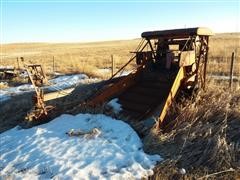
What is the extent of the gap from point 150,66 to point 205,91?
5.43ft

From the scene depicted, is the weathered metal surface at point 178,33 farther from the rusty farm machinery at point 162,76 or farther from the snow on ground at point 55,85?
the snow on ground at point 55,85

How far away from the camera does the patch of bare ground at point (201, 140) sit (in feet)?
20.2

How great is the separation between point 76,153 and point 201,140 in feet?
7.58

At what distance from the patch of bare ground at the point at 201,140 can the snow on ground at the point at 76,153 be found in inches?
13.1

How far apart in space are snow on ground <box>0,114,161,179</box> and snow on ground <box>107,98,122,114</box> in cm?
41

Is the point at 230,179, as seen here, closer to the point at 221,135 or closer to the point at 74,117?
the point at 221,135

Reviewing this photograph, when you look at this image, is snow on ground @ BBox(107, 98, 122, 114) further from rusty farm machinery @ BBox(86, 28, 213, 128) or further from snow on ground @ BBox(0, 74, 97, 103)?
snow on ground @ BBox(0, 74, 97, 103)

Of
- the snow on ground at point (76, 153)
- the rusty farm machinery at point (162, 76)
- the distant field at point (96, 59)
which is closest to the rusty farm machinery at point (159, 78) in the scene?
the rusty farm machinery at point (162, 76)

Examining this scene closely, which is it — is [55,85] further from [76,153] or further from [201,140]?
[201,140]

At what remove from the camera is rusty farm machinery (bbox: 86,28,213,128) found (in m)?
8.64

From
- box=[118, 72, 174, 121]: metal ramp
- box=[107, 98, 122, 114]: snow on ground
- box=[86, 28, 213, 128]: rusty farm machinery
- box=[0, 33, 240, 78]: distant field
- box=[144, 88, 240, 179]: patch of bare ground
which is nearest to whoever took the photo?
box=[144, 88, 240, 179]: patch of bare ground

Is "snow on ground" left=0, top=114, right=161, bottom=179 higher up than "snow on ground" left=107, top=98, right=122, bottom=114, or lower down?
lower down

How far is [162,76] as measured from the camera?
9.24 meters

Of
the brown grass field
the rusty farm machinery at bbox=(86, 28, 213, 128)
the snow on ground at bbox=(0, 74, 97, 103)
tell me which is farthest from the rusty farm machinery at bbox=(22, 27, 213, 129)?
the snow on ground at bbox=(0, 74, 97, 103)
